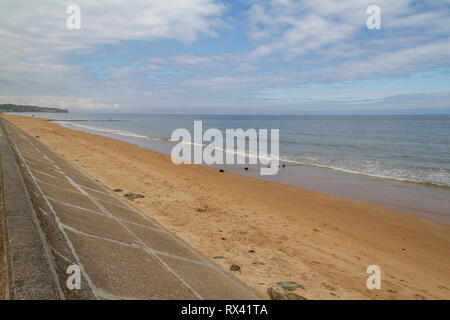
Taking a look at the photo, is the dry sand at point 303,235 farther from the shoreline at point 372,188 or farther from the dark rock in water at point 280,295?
the shoreline at point 372,188

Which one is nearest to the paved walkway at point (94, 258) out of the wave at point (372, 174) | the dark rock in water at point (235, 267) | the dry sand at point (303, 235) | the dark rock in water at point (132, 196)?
the dark rock in water at point (235, 267)

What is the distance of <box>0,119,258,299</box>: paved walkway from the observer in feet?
9.42

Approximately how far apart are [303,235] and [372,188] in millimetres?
10690

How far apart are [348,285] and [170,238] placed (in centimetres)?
401

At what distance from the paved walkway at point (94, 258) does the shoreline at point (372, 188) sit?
11.9m

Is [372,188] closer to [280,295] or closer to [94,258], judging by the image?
[280,295]

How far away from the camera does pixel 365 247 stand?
8219 mm

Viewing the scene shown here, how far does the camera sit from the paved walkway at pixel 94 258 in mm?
2871

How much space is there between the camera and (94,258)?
3842mm

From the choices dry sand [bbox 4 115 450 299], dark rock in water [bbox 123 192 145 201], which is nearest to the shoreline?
dry sand [bbox 4 115 450 299]

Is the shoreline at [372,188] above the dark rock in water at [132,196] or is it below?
below

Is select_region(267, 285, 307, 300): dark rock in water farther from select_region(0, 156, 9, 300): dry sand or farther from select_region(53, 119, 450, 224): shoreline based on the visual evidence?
select_region(53, 119, 450, 224): shoreline
